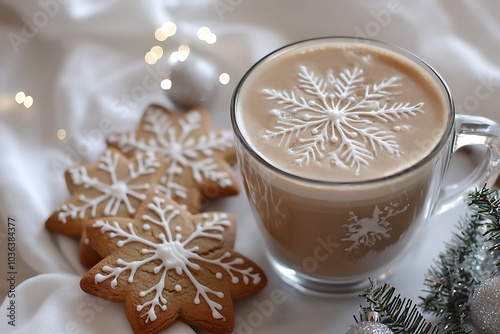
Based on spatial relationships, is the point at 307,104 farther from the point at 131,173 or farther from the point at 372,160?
the point at 131,173

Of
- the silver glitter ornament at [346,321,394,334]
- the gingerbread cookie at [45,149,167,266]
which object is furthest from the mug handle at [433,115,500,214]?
the gingerbread cookie at [45,149,167,266]

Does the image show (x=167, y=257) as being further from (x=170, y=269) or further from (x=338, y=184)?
(x=338, y=184)

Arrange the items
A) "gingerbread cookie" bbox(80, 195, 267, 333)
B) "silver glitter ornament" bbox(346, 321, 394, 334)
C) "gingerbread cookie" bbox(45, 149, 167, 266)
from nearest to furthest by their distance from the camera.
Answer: "silver glitter ornament" bbox(346, 321, 394, 334)
"gingerbread cookie" bbox(80, 195, 267, 333)
"gingerbread cookie" bbox(45, 149, 167, 266)

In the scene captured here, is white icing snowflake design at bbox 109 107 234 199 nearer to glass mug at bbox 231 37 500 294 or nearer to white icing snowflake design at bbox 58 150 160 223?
white icing snowflake design at bbox 58 150 160 223

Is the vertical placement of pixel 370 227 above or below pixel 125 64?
below

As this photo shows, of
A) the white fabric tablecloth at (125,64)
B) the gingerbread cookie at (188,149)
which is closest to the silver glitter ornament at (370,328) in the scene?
the white fabric tablecloth at (125,64)

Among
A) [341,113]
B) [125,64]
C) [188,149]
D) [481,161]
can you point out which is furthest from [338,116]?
[125,64]
